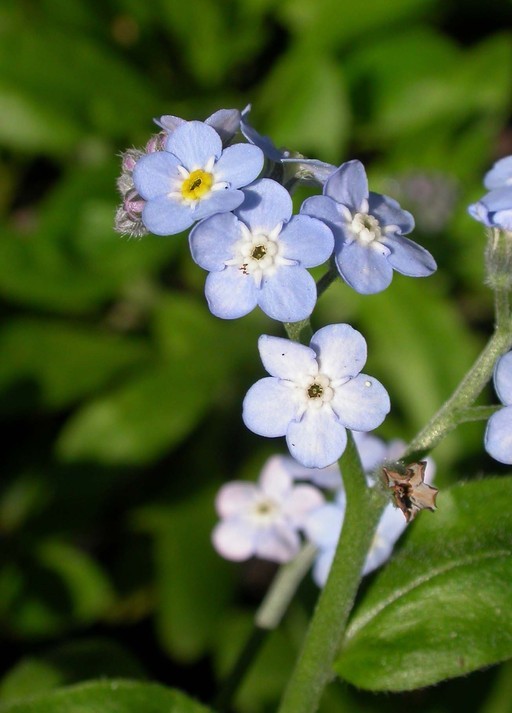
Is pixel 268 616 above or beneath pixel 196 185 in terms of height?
beneath

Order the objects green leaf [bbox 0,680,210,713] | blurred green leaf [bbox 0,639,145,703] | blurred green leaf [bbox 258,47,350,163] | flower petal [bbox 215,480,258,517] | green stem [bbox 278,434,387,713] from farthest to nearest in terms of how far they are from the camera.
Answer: blurred green leaf [bbox 258,47,350,163], blurred green leaf [bbox 0,639,145,703], flower petal [bbox 215,480,258,517], green leaf [bbox 0,680,210,713], green stem [bbox 278,434,387,713]

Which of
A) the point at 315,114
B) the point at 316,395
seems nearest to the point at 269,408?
the point at 316,395

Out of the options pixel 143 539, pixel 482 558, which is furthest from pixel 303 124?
pixel 482 558

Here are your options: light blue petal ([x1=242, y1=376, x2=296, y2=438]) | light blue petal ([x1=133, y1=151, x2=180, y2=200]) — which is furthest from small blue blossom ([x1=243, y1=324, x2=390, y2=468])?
light blue petal ([x1=133, y1=151, x2=180, y2=200])

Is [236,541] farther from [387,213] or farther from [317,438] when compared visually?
[387,213]

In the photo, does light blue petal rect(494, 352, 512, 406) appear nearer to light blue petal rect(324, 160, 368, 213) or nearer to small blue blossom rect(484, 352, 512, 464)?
small blue blossom rect(484, 352, 512, 464)
